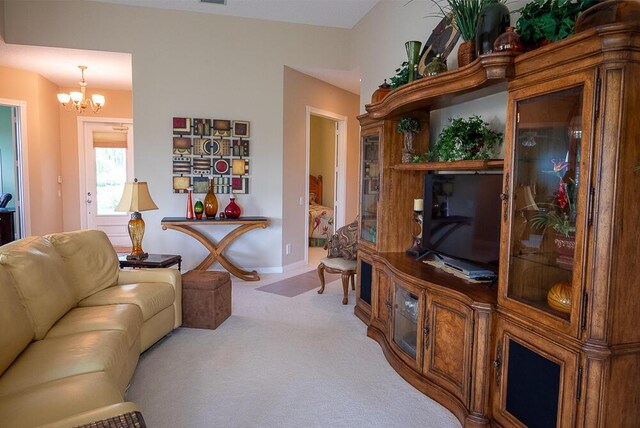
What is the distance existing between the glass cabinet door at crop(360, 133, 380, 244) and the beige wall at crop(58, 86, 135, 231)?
512cm

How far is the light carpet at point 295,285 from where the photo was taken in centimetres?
486

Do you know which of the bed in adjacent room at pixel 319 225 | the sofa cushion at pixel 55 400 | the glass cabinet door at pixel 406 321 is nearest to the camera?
the sofa cushion at pixel 55 400

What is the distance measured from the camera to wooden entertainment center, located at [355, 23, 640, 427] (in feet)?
5.14

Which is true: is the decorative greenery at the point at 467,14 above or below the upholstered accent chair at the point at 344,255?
above

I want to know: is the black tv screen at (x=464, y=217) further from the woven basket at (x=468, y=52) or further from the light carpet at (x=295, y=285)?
the light carpet at (x=295, y=285)

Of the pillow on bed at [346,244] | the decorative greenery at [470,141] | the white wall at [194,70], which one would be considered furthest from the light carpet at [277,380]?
the white wall at [194,70]

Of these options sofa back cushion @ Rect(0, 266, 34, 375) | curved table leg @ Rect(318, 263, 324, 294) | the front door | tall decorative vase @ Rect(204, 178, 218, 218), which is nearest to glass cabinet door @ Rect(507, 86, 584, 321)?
sofa back cushion @ Rect(0, 266, 34, 375)

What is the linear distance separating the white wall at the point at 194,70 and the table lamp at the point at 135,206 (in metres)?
1.45

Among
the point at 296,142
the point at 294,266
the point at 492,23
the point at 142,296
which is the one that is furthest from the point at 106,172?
the point at 492,23

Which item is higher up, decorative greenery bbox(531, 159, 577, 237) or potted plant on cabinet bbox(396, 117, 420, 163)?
potted plant on cabinet bbox(396, 117, 420, 163)

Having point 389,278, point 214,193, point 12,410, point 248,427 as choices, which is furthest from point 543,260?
point 214,193

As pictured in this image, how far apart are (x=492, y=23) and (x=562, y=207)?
109cm

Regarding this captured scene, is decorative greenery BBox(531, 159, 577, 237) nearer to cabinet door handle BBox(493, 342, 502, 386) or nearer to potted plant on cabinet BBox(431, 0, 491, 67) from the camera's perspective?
cabinet door handle BBox(493, 342, 502, 386)

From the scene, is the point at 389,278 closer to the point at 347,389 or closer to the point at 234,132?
the point at 347,389
